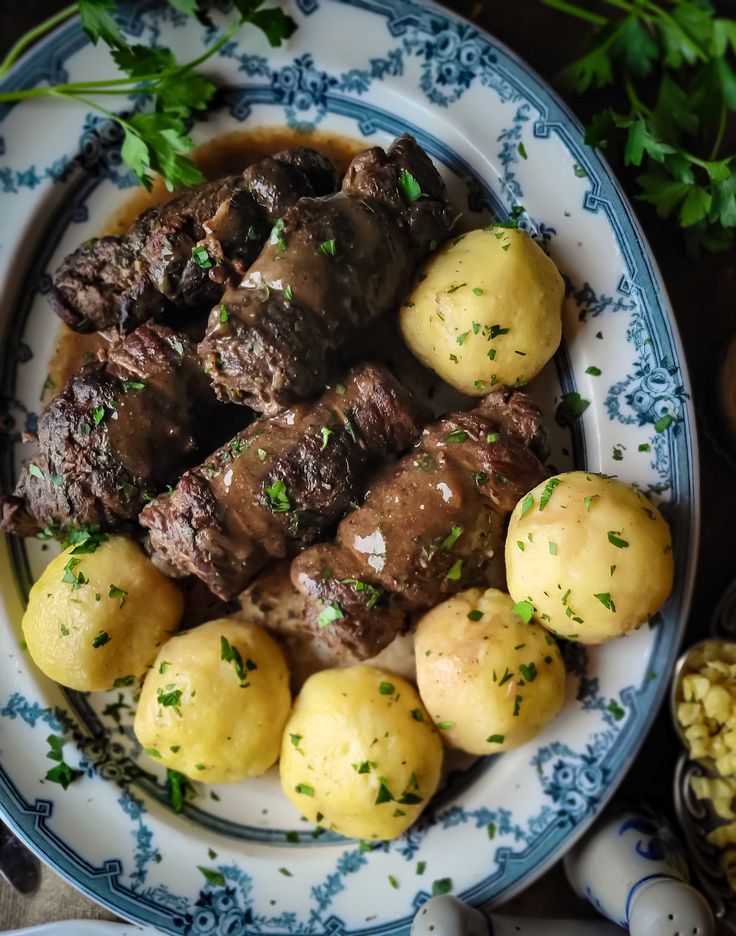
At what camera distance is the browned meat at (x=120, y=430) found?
3.19 meters

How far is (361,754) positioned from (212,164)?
108 inches

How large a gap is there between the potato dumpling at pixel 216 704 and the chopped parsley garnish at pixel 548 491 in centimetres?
137

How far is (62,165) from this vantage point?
364cm

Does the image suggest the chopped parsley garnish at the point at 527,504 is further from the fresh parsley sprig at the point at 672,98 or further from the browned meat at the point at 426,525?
the fresh parsley sprig at the point at 672,98

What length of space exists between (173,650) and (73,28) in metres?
2.83

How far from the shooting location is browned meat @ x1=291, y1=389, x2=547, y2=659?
3.08 meters

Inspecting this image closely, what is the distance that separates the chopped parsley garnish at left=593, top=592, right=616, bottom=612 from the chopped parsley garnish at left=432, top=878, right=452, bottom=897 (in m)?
1.50

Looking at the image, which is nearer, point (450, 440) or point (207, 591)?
point (450, 440)

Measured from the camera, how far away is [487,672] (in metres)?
3.10

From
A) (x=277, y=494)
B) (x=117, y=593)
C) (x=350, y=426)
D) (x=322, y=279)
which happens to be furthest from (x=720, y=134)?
(x=117, y=593)

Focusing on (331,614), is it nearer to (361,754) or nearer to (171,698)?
(361,754)

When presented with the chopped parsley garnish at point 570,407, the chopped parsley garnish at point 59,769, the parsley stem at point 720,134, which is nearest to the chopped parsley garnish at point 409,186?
the chopped parsley garnish at point 570,407

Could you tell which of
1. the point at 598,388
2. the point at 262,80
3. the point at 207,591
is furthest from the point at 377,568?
the point at 262,80

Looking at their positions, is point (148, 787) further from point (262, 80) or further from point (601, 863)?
point (262, 80)
